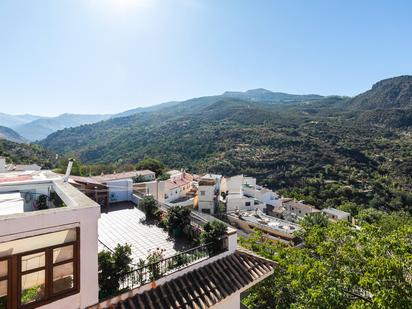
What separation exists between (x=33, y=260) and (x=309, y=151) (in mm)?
92404

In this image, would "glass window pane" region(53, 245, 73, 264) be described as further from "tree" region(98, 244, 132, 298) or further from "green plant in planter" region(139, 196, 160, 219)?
"green plant in planter" region(139, 196, 160, 219)

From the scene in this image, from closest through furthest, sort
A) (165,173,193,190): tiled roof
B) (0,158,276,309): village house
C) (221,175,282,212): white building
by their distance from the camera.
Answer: (0,158,276,309): village house
(165,173,193,190): tiled roof
(221,175,282,212): white building

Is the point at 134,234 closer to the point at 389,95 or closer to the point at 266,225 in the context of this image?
the point at 266,225

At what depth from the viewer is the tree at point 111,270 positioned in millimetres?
5926

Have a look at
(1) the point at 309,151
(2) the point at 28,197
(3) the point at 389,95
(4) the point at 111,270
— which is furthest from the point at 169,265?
(3) the point at 389,95

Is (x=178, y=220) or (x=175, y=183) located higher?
(x=178, y=220)

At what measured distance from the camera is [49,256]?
4.62 m

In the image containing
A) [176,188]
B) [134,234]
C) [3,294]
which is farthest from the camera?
[176,188]

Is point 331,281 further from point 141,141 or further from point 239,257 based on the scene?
point 141,141

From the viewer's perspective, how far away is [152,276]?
6.47 metres

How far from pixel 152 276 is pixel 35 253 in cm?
284

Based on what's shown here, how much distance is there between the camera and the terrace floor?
881cm

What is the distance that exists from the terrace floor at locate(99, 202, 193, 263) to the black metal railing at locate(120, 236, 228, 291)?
105 cm

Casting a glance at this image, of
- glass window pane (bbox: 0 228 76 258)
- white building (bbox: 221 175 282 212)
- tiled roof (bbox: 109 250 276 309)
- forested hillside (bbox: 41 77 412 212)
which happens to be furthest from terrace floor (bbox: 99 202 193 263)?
forested hillside (bbox: 41 77 412 212)
